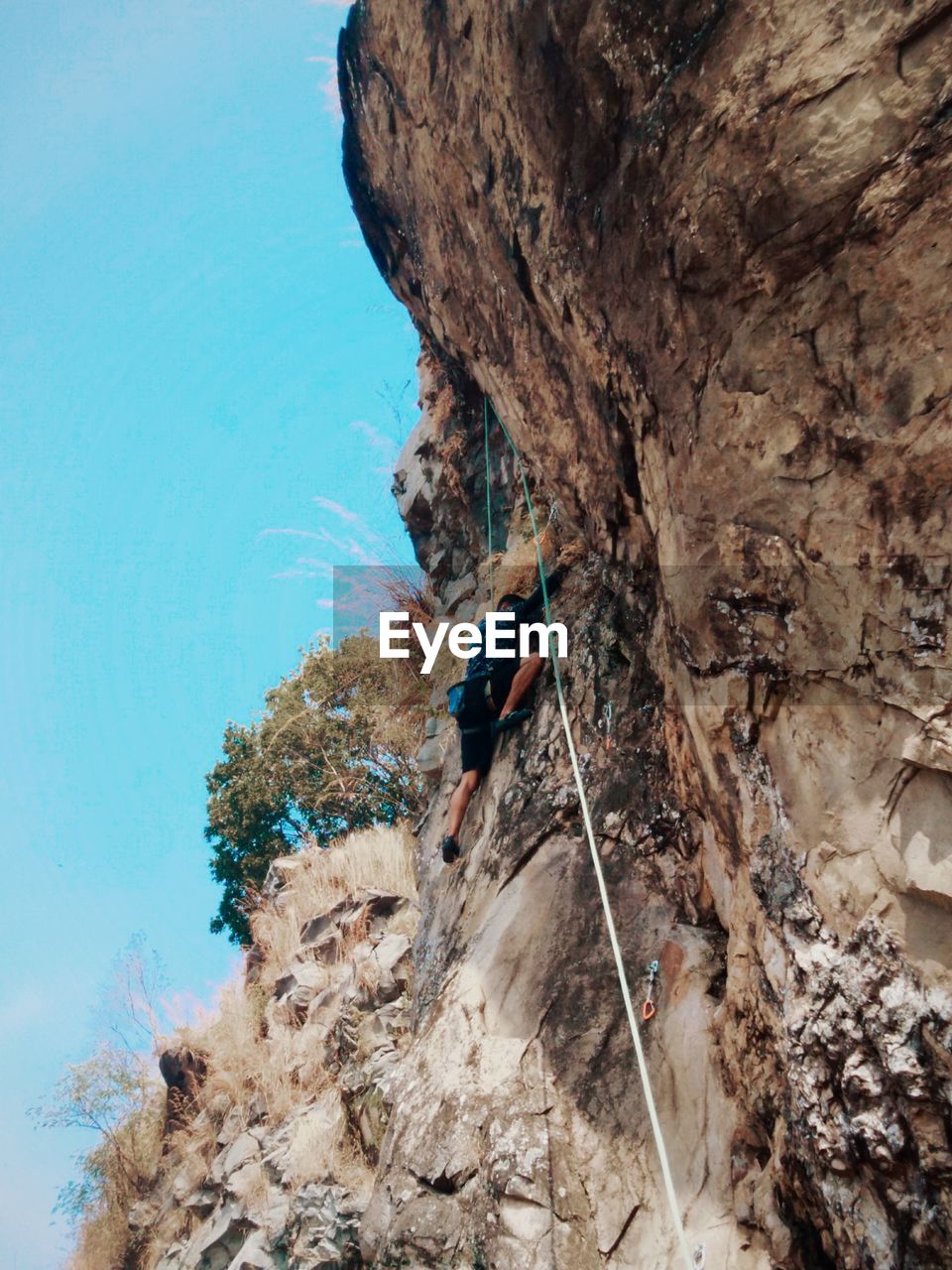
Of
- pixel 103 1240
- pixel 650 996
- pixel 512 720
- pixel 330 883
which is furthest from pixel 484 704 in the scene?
pixel 103 1240

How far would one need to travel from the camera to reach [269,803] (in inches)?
648

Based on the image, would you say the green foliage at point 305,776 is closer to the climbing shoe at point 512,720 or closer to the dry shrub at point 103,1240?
the dry shrub at point 103,1240

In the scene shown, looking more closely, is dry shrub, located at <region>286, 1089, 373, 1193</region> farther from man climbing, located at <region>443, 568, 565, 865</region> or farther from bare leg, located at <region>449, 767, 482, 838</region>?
bare leg, located at <region>449, 767, 482, 838</region>

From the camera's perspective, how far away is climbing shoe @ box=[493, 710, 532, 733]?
6914 millimetres

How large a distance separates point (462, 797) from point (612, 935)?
3.18 m

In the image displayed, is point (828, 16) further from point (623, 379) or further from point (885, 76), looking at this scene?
point (623, 379)

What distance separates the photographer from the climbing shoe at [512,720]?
691cm

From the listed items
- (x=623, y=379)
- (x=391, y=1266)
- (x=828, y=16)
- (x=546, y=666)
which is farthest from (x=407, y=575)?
(x=828, y=16)

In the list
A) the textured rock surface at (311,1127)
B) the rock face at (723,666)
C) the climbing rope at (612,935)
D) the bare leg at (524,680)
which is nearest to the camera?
the rock face at (723,666)

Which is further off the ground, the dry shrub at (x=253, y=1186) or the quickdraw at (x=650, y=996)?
the quickdraw at (x=650, y=996)

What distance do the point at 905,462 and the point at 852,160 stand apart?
1019 mm

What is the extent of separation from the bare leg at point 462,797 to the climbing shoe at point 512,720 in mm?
360

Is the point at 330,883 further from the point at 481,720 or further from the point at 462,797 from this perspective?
the point at 481,720

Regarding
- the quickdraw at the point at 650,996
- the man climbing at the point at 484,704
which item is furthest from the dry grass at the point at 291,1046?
the quickdraw at the point at 650,996
